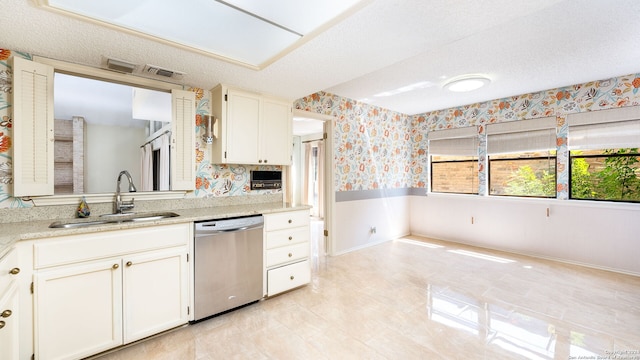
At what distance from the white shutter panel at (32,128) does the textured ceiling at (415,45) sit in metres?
0.18

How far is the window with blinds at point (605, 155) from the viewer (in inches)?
128

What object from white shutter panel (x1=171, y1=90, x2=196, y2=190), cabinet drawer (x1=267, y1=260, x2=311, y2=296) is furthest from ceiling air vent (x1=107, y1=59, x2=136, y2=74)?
cabinet drawer (x1=267, y1=260, x2=311, y2=296)

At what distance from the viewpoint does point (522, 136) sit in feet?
13.3

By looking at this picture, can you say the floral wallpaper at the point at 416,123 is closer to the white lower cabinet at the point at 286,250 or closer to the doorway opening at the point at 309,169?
the white lower cabinet at the point at 286,250

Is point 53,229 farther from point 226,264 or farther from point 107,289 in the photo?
point 226,264

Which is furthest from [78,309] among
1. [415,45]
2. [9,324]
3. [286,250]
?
[415,45]

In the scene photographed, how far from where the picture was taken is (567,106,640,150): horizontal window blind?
3211mm

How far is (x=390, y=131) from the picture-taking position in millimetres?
4938

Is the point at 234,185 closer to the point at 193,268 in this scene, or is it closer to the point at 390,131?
the point at 193,268

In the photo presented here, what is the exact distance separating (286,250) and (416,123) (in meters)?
3.86

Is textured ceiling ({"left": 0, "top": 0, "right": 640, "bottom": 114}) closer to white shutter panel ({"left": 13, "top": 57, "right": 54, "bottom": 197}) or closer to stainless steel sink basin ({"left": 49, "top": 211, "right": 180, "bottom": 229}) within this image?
white shutter panel ({"left": 13, "top": 57, "right": 54, "bottom": 197})

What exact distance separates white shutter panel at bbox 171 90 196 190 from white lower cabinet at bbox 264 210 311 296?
2.82 feet

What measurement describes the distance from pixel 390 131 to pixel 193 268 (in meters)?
3.96

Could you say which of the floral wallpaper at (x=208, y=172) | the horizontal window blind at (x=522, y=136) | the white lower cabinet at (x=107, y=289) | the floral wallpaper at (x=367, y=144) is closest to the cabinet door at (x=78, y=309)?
the white lower cabinet at (x=107, y=289)
